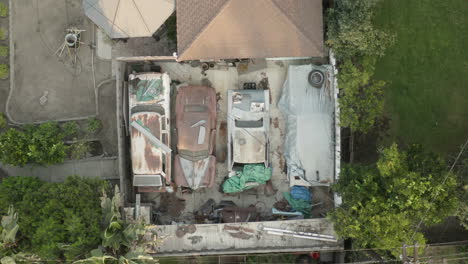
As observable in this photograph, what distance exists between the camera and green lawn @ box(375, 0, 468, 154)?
15.5m

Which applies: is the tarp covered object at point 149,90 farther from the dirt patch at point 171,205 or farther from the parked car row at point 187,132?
the dirt patch at point 171,205

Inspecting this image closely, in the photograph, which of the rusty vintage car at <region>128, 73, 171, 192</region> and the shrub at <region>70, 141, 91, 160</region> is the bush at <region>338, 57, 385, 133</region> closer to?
the rusty vintage car at <region>128, 73, 171, 192</region>

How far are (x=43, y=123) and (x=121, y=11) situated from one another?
17.3 feet

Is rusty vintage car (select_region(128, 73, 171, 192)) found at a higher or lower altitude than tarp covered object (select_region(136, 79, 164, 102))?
lower

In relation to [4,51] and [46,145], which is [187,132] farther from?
[4,51]

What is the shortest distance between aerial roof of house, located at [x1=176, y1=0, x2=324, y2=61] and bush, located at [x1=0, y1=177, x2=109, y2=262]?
5619 mm

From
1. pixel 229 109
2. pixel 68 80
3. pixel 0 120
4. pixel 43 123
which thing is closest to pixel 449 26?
pixel 229 109

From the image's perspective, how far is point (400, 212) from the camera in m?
12.0

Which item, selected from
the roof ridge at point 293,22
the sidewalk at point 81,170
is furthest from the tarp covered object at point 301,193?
the sidewalk at point 81,170

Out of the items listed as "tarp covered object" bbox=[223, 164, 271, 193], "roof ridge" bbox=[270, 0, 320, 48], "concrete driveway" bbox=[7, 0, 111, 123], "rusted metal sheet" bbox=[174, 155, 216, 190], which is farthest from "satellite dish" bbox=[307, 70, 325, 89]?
"concrete driveway" bbox=[7, 0, 111, 123]

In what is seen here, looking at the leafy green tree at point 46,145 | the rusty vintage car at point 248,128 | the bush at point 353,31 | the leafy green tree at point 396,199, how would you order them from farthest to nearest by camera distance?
the rusty vintage car at point 248,128, the leafy green tree at point 46,145, the bush at point 353,31, the leafy green tree at point 396,199

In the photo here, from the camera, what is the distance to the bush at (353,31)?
13.0m

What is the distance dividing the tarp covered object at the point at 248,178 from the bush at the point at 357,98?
3312mm

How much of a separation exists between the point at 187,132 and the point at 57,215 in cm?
505
